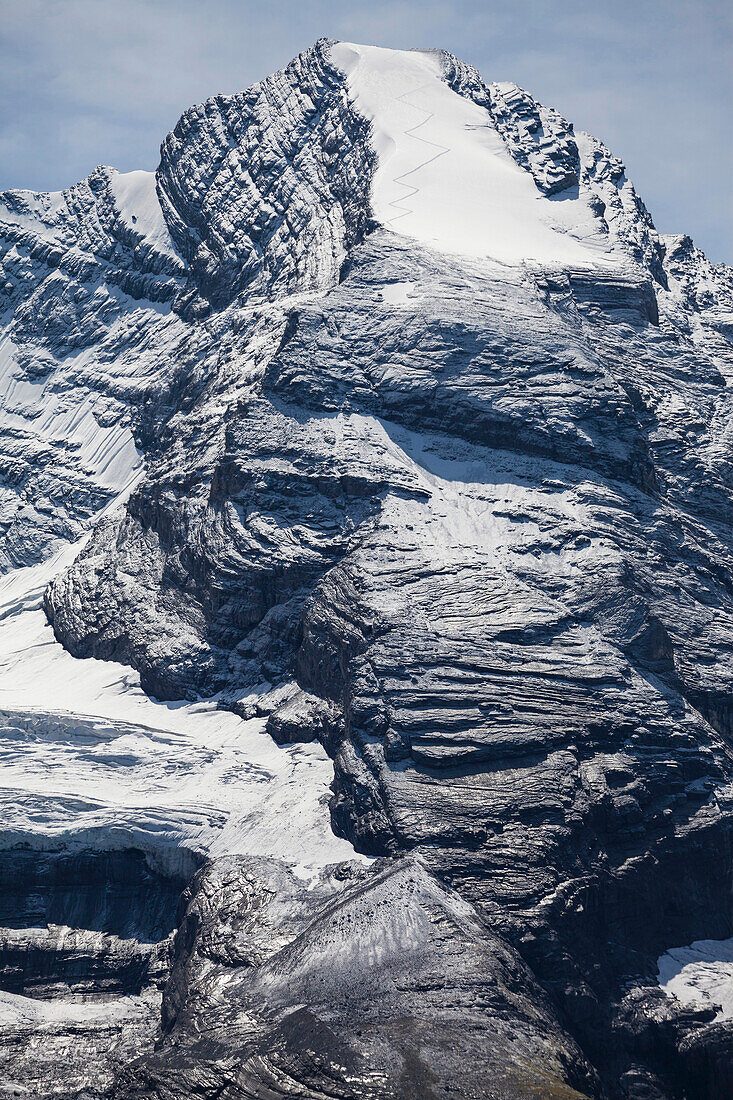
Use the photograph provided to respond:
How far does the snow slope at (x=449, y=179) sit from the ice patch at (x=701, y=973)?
79326 millimetres

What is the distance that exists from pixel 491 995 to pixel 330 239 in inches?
4088

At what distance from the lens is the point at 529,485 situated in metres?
120

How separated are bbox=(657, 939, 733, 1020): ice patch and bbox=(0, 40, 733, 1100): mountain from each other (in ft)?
1.05

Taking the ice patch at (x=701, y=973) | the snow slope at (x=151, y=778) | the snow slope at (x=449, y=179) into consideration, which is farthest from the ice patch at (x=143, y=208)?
the ice patch at (x=701, y=973)

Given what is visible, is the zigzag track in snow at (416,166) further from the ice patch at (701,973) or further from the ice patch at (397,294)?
the ice patch at (701,973)

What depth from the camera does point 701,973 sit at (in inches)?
3561

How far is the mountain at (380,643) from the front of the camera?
8238 centimetres

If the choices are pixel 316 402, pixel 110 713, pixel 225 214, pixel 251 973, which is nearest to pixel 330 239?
pixel 225 214

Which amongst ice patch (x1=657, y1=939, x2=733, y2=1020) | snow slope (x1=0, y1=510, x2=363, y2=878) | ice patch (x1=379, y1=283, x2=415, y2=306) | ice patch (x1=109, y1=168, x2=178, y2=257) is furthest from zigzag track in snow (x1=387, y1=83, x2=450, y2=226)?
ice patch (x1=657, y1=939, x2=733, y2=1020)

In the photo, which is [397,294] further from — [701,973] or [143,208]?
[701,973]

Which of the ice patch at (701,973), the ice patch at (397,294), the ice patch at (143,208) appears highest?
the ice patch at (143,208)

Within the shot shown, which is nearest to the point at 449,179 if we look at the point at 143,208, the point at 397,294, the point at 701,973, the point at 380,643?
the point at 397,294

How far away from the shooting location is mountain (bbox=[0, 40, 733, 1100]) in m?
82.4

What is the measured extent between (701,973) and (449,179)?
104m
